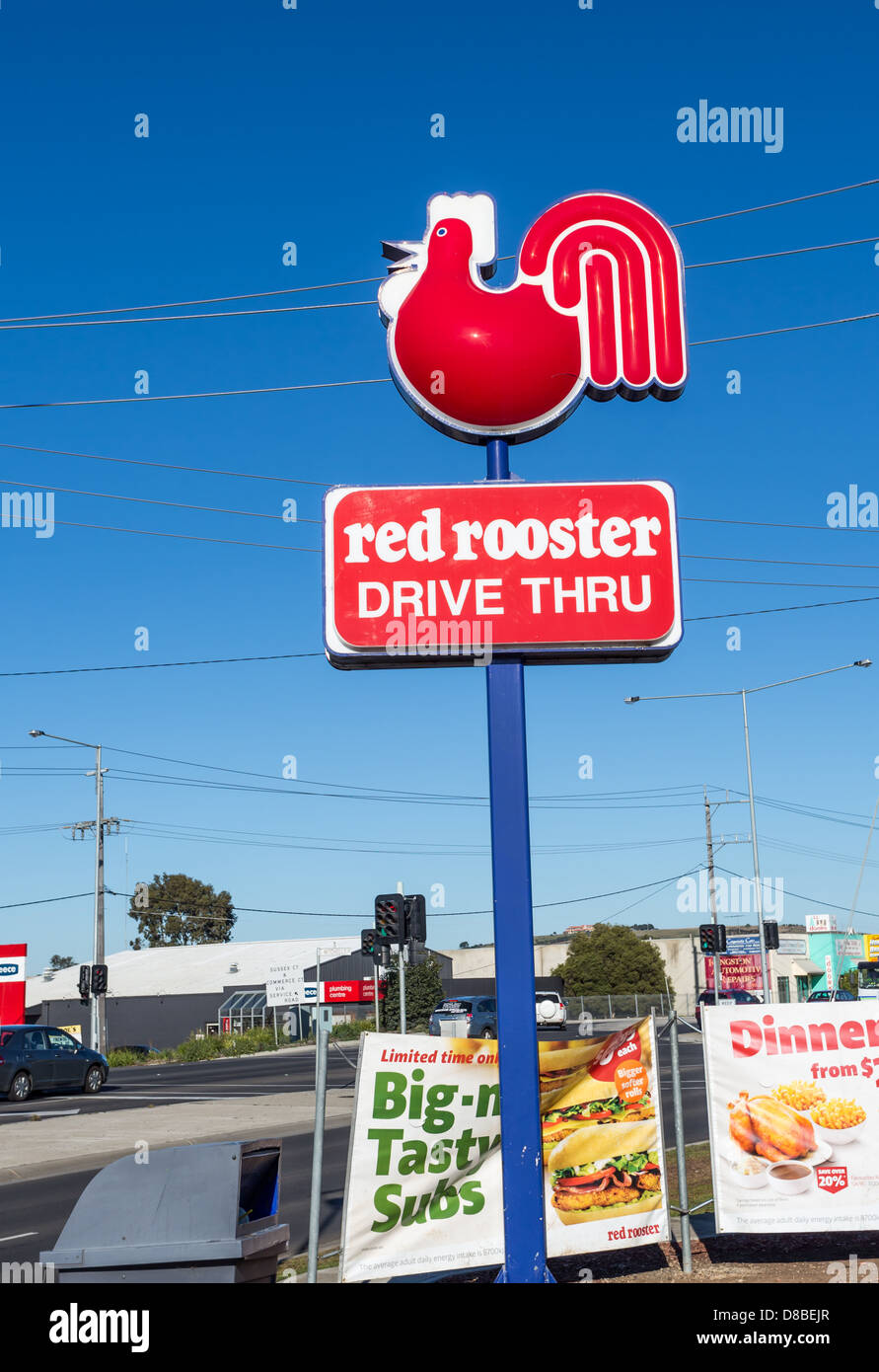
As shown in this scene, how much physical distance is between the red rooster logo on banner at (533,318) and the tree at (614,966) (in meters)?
61.4

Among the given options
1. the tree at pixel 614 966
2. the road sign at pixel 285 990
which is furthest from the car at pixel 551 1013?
the tree at pixel 614 966

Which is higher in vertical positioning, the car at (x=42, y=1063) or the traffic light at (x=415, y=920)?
the traffic light at (x=415, y=920)

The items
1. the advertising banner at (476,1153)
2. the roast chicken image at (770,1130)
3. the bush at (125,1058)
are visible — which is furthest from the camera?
the bush at (125,1058)

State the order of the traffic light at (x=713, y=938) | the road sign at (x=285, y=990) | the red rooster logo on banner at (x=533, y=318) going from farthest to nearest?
the road sign at (x=285, y=990), the traffic light at (x=713, y=938), the red rooster logo on banner at (x=533, y=318)

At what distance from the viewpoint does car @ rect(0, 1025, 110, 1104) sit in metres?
28.2

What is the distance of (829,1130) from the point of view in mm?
8422

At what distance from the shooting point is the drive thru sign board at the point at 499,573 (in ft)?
27.6

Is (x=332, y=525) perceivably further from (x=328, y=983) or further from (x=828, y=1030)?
(x=328, y=983)

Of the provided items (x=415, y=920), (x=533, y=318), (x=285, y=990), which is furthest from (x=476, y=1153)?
(x=285, y=990)

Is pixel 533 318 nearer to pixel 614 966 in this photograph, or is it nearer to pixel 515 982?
pixel 515 982

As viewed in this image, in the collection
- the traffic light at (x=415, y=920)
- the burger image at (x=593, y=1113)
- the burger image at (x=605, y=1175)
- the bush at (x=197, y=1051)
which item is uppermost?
the traffic light at (x=415, y=920)

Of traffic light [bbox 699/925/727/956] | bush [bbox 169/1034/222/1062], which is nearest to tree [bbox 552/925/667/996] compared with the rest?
bush [bbox 169/1034/222/1062]

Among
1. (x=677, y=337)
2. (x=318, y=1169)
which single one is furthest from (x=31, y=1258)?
(x=677, y=337)

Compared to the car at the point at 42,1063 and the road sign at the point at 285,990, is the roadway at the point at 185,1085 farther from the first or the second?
the road sign at the point at 285,990
